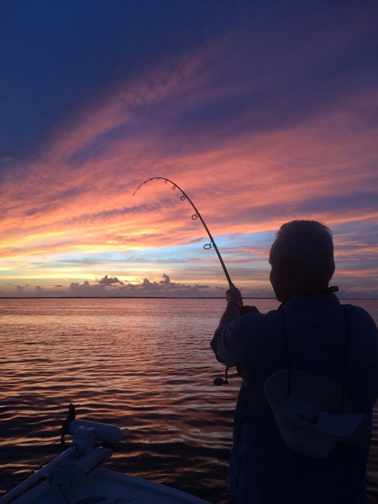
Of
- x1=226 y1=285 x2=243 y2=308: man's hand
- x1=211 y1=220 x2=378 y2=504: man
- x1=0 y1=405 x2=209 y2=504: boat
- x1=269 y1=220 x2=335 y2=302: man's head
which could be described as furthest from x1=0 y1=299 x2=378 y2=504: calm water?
x1=269 y1=220 x2=335 y2=302: man's head

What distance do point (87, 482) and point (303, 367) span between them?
Result: 3.02 m

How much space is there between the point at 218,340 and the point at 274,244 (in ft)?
2.09

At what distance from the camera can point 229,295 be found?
9.49 ft

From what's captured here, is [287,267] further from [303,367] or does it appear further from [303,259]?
[303,367]

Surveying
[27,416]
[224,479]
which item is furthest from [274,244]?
[27,416]

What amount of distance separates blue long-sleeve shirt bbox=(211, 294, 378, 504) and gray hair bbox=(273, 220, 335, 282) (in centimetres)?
16

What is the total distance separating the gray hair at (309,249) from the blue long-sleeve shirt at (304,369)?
16 cm

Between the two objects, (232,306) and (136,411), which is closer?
(232,306)

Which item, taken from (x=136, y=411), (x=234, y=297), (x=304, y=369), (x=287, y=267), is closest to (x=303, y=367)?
(x=304, y=369)

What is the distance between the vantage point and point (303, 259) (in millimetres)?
1987

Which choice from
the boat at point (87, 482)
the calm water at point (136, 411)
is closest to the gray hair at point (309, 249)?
the boat at point (87, 482)

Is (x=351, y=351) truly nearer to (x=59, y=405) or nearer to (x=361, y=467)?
(x=361, y=467)

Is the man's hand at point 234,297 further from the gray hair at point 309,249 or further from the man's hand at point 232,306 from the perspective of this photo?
the gray hair at point 309,249

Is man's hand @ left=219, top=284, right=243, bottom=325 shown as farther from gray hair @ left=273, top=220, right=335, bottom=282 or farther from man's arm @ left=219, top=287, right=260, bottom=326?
gray hair @ left=273, top=220, right=335, bottom=282
